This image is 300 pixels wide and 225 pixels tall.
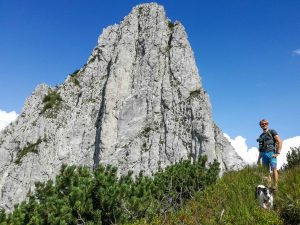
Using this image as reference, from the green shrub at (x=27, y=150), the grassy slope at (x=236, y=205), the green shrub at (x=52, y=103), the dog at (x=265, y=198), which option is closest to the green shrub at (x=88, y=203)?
the grassy slope at (x=236, y=205)

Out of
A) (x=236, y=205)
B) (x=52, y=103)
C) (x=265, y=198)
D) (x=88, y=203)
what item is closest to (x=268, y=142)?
(x=236, y=205)

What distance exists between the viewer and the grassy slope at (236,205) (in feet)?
30.0

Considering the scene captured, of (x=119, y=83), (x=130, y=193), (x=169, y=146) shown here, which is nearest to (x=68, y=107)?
(x=119, y=83)

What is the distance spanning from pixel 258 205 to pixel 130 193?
15.2 ft

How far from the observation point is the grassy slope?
30.0ft

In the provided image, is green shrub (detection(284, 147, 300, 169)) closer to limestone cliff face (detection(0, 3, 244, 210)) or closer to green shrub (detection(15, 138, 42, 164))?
limestone cliff face (detection(0, 3, 244, 210))

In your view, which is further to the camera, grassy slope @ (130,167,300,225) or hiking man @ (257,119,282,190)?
hiking man @ (257,119,282,190)

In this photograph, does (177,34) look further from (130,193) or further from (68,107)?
(130,193)

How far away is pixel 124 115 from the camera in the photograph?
83.5 meters

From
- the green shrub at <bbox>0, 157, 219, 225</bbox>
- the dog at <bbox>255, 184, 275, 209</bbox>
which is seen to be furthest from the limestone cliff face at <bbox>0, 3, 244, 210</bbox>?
the dog at <bbox>255, 184, 275, 209</bbox>

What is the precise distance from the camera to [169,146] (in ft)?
247

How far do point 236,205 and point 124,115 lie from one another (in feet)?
242

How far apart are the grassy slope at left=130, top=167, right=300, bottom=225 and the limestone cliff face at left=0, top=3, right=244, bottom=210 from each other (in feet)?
196

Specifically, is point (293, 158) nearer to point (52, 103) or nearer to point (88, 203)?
point (88, 203)
